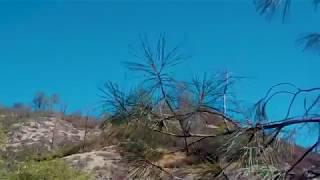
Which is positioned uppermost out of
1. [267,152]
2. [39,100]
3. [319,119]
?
[39,100]

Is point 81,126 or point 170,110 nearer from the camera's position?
point 170,110

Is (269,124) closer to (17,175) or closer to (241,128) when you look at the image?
(241,128)

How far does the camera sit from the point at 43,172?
9.99 m

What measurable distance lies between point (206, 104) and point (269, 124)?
0.50 m

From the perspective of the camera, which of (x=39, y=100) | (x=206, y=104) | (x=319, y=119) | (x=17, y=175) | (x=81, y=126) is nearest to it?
(x=319, y=119)

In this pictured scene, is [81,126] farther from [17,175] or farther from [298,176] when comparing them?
[298,176]

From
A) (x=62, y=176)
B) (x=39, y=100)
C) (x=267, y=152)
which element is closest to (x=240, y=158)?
(x=267, y=152)

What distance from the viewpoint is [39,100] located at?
3806 centimetres

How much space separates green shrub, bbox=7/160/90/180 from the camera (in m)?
9.94

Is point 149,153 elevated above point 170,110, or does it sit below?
below

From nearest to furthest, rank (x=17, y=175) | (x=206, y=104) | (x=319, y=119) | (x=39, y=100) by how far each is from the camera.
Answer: (x=319, y=119) → (x=206, y=104) → (x=17, y=175) → (x=39, y=100)

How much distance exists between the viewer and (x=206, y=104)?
3.93 meters

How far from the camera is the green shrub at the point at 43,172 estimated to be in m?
9.94

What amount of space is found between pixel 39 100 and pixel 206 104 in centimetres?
3521
